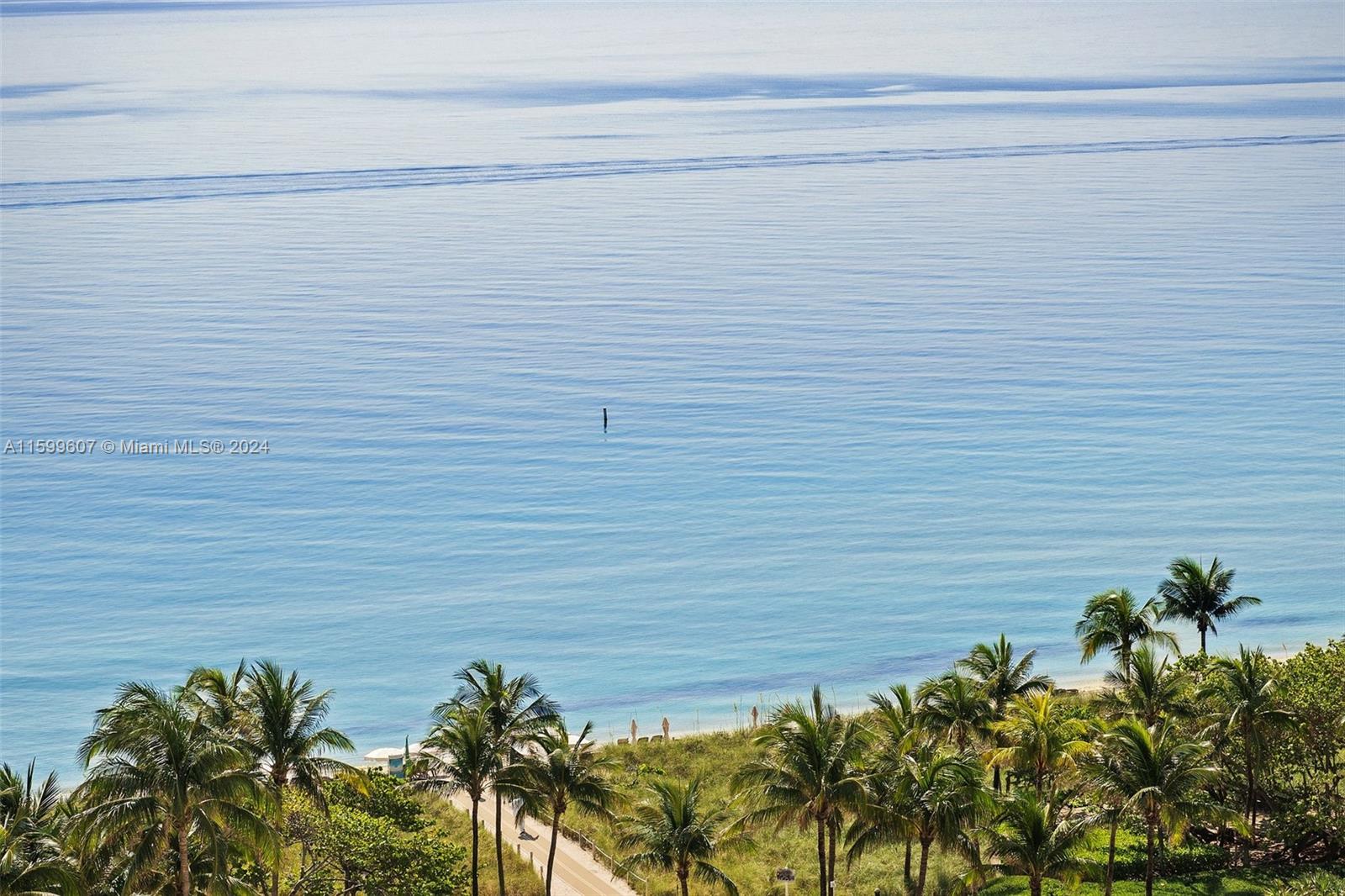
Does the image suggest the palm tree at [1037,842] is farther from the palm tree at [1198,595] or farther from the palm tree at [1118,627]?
the palm tree at [1198,595]

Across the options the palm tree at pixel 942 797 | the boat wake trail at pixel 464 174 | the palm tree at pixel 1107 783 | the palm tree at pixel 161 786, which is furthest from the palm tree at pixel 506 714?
the boat wake trail at pixel 464 174

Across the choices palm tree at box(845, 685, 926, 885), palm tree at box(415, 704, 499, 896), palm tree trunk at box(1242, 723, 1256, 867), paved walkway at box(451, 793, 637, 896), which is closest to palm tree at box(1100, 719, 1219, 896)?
palm tree at box(845, 685, 926, 885)

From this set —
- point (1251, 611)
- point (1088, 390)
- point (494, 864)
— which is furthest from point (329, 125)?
point (494, 864)

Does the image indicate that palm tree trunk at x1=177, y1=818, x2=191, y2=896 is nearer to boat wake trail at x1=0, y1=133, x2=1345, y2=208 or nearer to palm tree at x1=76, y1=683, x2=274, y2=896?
palm tree at x1=76, y1=683, x2=274, y2=896

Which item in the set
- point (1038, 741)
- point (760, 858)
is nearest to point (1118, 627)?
point (1038, 741)

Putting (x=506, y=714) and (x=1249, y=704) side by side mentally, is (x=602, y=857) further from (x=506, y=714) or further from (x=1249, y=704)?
(x=1249, y=704)
